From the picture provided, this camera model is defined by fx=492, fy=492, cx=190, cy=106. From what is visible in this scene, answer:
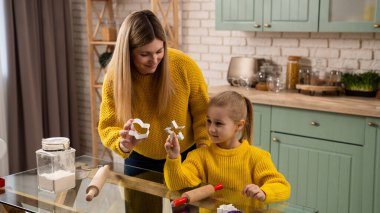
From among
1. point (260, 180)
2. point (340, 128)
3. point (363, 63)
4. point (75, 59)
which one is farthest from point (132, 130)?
point (75, 59)

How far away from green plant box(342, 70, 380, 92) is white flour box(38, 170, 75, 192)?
232cm

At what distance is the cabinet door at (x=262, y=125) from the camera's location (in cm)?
363

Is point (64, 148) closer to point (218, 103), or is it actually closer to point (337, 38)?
point (218, 103)

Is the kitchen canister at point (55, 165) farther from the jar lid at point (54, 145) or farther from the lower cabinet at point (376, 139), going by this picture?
the lower cabinet at point (376, 139)

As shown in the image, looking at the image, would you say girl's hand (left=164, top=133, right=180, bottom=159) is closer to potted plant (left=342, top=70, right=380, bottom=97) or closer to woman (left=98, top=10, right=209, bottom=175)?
woman (left=98, top=10, right=209, bottom=175)

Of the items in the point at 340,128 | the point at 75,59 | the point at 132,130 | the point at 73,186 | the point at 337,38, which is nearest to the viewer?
the point at 132,130

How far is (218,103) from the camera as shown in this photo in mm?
2092

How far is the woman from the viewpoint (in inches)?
83.7

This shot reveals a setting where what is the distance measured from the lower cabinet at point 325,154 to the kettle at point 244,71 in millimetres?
515

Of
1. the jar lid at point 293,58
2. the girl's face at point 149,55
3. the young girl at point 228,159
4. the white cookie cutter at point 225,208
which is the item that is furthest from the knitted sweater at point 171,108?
the jar lid at point 293,58

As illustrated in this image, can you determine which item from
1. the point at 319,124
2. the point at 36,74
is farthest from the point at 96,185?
the point at 36,74

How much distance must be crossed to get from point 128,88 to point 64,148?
1.27 ft

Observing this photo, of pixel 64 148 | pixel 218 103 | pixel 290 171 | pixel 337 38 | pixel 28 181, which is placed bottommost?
pixel 290 171

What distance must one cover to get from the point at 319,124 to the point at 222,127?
151 centimetres
